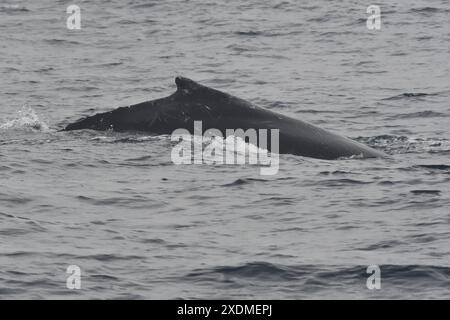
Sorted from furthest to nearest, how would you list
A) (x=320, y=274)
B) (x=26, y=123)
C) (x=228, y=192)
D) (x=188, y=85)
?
(x=26, y=123)
(x=188, y=85)
(x=228, y=192)
(x=320, y=274)

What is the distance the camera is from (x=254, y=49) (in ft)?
119

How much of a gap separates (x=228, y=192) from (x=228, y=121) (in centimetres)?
271

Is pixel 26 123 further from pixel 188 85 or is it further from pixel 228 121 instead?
pixel 228 121

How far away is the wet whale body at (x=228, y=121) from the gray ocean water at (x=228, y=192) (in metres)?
0.29

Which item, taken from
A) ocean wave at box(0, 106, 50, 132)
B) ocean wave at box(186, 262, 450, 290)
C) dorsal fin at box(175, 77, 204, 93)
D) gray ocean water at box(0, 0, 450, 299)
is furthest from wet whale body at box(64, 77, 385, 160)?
ocean wave at box(186, 262, 450, 290)

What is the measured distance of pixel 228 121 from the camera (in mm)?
19594

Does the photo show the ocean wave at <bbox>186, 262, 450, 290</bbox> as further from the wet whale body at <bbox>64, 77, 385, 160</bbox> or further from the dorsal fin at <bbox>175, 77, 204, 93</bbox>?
the dorsal fin at <bbox>175, 77, 204, 93</bbox>

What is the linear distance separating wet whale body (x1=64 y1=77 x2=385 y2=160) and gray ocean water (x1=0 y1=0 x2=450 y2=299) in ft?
0.97

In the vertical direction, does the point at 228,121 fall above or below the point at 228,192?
above

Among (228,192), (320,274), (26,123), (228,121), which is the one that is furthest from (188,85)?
(320,274)

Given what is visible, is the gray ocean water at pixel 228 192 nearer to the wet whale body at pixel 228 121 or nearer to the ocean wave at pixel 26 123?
the ocean wave at pixel 26 123

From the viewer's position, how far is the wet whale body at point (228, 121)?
1945 cm
